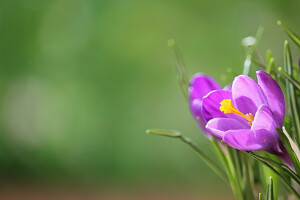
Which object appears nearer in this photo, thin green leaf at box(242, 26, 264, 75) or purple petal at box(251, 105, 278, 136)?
purple petal at box(251, 105, 278, 136)

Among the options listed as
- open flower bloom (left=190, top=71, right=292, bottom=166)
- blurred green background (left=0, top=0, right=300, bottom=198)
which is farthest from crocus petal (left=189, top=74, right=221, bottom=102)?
blurred green background (left=0, top=0, right=300, bottom=198)

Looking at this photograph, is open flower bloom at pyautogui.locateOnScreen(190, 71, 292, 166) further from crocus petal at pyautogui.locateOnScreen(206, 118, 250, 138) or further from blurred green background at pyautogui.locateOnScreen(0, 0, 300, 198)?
blurred green background at pyautogui.locateOnScreen(0, 0, 300, 198)

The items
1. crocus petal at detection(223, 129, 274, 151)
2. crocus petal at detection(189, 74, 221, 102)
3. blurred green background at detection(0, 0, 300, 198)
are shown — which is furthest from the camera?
blurred green background at detection(0, 0, 300, 198)

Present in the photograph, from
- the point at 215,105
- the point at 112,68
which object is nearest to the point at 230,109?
the point at 215,105

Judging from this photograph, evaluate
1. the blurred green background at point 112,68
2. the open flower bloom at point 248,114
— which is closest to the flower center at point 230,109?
the open flower bloom at point 248,114

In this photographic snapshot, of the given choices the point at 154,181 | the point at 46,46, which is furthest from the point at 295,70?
the point at 154,181

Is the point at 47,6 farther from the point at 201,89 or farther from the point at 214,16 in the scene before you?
the point at 201,89
